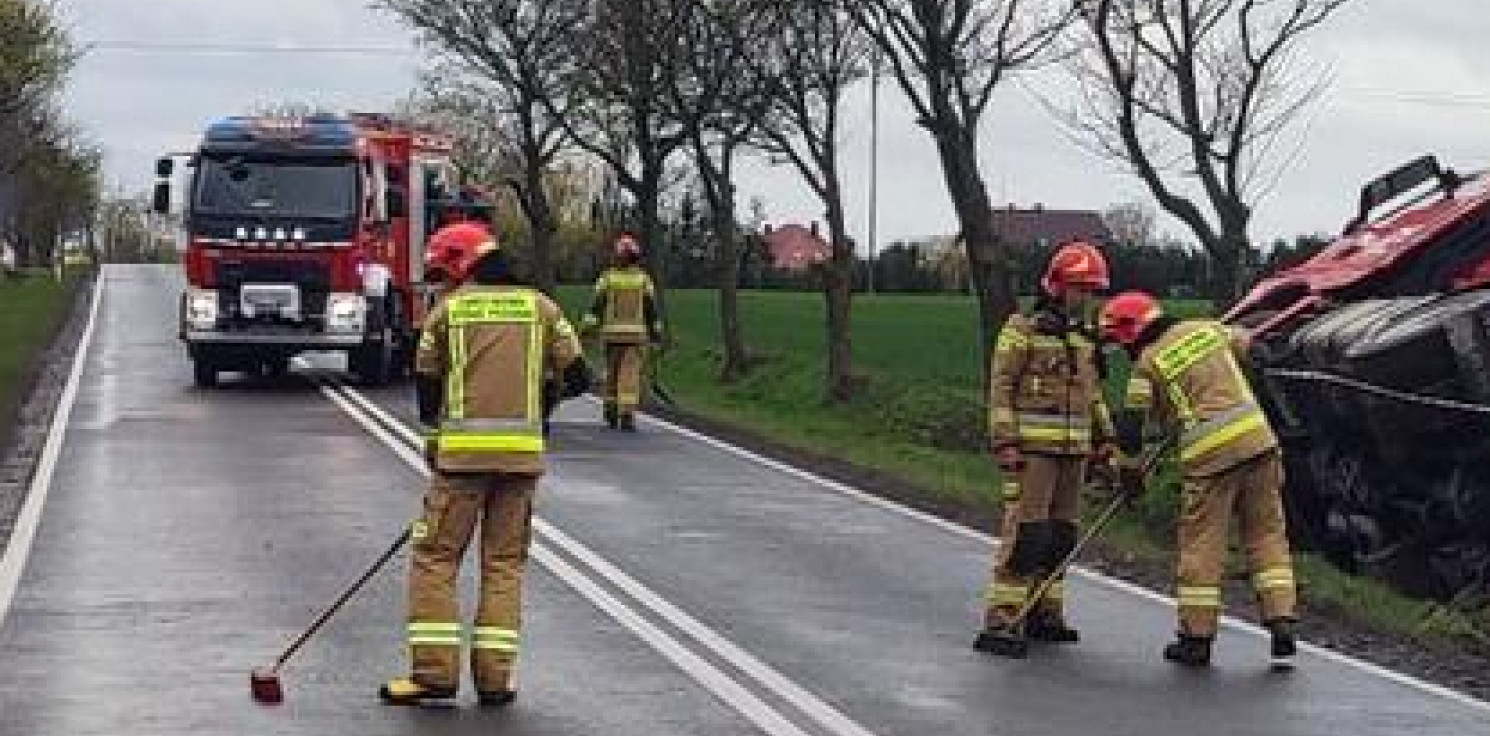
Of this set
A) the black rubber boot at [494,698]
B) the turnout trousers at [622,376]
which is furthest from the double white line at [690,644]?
the turnout trousers at [622,376]

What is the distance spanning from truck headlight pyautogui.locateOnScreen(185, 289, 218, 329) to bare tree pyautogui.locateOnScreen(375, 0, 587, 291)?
49.9ft

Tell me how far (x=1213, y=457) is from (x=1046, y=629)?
116 cm

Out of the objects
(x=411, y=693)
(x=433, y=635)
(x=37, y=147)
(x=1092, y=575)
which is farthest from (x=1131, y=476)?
(x=37, y=147)

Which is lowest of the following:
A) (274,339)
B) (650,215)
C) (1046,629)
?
(1046,629)

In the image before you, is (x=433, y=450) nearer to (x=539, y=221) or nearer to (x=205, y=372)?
(x=205, y=372)

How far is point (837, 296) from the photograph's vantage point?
3080 centimetres

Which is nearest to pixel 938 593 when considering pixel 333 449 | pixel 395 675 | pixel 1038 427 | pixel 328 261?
pixel 1038 427

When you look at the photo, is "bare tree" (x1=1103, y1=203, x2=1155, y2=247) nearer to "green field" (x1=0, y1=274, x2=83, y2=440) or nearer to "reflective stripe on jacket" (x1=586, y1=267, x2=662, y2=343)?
"green field" (x1=0, y1=274, x2=83, y2=440)

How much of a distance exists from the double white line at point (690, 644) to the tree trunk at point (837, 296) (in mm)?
14231

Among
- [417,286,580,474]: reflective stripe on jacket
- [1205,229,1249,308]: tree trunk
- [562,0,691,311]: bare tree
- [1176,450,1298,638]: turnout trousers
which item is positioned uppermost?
[562,0,691,311]: bare tree

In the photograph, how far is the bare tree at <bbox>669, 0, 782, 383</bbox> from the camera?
32188 mm

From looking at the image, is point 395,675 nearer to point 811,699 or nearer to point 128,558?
point 811,699

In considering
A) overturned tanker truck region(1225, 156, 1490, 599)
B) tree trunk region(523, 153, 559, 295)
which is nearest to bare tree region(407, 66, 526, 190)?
tree trunk region(523, 153, 559, 295)

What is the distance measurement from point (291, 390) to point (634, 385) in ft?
20.1
